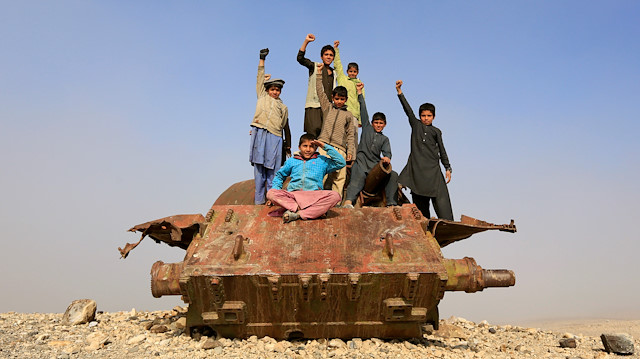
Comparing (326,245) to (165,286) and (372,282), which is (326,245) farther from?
(165,286)

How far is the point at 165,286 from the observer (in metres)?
5.14

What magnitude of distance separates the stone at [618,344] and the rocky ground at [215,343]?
123 millimetres

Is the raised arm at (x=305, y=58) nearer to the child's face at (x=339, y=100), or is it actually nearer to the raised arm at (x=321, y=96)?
the raised arm at (x=321, y=96)

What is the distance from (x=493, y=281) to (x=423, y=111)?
298 centimetres

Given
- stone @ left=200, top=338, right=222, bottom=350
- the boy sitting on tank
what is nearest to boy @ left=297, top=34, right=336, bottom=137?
the boy sitting on tank

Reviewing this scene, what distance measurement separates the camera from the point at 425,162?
7.23m

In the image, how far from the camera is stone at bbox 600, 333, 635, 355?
6.49 m

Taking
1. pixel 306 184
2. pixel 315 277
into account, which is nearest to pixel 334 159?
pixel 306 184

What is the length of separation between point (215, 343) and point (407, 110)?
4.21m

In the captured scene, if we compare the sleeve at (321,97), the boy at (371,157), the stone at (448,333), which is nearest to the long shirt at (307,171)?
the boy at (371,157)

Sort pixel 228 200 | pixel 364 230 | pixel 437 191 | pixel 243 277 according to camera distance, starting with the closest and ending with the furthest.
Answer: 1. pixel 243 277
2. pixel 364 230
3. pixel 437 191
4. pixel 228 200

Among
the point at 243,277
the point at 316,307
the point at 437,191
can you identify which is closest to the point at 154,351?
the point at 243,277

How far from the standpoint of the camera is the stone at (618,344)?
649 centimetres

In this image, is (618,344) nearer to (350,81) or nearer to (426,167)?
(426,167)
